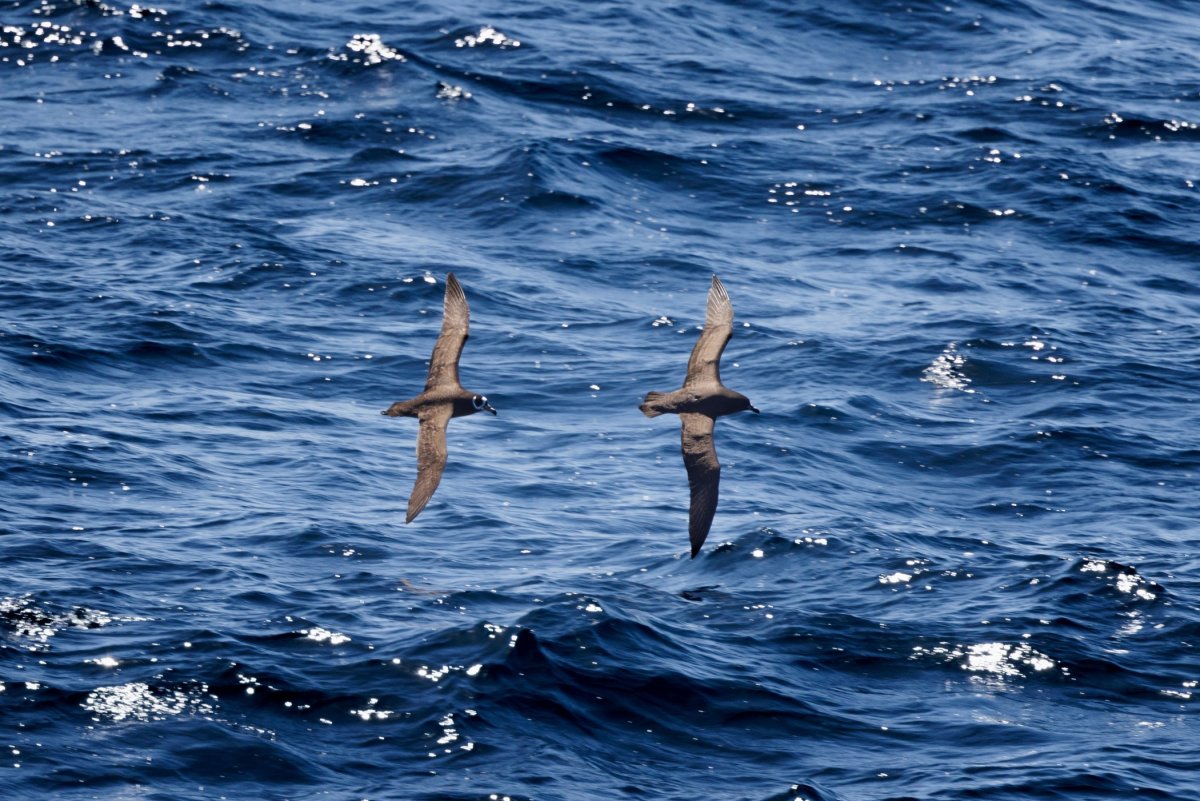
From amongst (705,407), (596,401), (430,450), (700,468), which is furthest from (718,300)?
(596,401)

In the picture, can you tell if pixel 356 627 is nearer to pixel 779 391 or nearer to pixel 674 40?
pixel 779 391

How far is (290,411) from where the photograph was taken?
2456cm

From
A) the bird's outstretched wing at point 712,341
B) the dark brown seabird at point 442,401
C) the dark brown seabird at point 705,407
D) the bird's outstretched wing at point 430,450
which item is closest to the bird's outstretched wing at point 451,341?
the dark brown seabird at point 442,401

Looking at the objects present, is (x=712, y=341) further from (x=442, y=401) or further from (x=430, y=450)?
(x=430, y=450)

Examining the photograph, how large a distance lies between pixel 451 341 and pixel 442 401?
2.07 ft

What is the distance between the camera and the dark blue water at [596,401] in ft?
58.3

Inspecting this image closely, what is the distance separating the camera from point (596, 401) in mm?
25469

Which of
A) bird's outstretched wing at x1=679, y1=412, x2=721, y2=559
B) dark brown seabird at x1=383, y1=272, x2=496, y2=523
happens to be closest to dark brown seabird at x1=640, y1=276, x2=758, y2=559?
bird's outstretched wing at x1=679, y1=412, x2=721, y2=559

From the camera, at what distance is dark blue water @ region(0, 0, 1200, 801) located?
58.3ft

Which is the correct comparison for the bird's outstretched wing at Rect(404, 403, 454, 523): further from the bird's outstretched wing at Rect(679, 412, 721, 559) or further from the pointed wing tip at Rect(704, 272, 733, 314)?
the pointed wing tip at Rect(704, 272, 733, 314)

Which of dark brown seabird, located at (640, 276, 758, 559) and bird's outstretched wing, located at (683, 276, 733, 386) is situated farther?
bird's outstretched wing, located at (683, 276, 733, 386)

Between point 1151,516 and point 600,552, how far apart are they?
6.91 meters

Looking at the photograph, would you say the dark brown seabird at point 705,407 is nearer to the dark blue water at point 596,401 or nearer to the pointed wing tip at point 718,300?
the pointed wing tip at point 718,300

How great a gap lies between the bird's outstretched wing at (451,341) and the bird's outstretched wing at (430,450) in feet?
0.92
